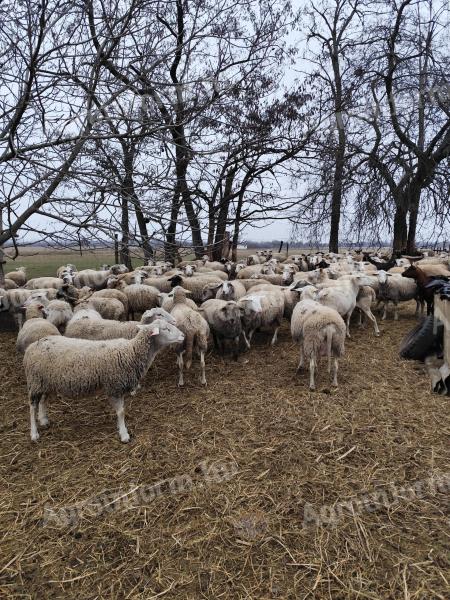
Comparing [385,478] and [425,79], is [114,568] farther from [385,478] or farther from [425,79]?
[425,79]

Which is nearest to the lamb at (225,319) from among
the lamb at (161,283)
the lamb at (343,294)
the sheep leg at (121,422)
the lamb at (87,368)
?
the lamb at (343,294)

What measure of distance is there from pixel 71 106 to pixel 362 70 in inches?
533

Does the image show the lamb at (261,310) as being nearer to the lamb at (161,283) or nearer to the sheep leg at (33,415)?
the lamb at (161,283)

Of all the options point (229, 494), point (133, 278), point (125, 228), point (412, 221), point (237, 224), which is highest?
point (412, 221)

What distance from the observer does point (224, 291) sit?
24.6 feet

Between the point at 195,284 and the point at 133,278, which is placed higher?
the point at 133,278

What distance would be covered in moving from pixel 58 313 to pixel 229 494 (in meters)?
4.42

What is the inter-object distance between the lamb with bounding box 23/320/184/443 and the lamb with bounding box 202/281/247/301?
341 centimetres

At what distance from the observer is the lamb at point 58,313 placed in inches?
249

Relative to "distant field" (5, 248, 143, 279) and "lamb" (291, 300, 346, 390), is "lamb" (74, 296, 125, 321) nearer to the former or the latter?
"distant field" (5, 248, 143, 279)

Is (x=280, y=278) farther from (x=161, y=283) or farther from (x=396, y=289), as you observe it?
(x=161, y=283)

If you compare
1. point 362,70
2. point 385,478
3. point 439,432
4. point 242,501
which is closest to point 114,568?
point 242,501

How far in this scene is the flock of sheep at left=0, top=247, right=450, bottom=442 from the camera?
3.98 m

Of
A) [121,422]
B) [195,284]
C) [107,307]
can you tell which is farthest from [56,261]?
[121,422]
